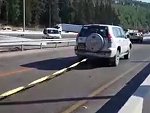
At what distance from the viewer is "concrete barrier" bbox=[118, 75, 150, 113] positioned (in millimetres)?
7663

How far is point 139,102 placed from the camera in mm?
8469

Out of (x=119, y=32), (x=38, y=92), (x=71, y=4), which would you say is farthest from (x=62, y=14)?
(x=38, y=92)

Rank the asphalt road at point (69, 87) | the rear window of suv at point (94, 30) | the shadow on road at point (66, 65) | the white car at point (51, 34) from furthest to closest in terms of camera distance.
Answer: the white car at point (51, 34), the rear window of suv at point (94, 30), the shadow on road at point (66, 65), the asphalt road at point (69, 87)

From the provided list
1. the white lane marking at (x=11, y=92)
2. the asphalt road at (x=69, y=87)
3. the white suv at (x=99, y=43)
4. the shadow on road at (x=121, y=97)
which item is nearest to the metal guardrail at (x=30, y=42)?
the white suv at (x=99, y=43)

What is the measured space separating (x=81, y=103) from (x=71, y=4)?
140 meters

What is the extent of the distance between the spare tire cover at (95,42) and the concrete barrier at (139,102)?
22.6 ft

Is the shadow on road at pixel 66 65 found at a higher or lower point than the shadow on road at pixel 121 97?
lower

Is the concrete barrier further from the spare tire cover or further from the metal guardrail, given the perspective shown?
the metal guardrail

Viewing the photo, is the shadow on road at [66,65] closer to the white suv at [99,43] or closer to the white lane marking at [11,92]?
the white suv at [99,43]

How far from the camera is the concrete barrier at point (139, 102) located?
25.1 ft

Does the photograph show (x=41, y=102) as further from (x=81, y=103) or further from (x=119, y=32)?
(x=119, y=32)

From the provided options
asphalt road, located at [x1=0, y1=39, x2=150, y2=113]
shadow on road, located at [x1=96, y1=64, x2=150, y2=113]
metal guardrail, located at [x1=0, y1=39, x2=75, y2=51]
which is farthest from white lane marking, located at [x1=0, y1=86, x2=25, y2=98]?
metal guardrail, located at [x1=0, y1=39, x2=75, y2=51]

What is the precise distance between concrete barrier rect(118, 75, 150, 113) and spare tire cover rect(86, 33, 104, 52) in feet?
22.6

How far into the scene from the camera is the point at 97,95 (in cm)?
1067
